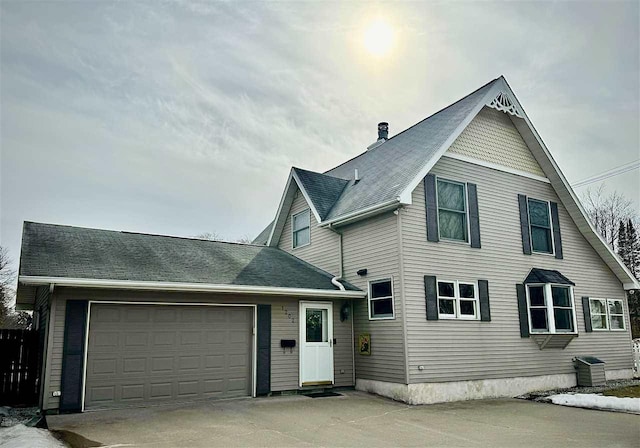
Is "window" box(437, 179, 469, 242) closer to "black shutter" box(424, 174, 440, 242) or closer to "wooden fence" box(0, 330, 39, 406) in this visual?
"black shutter" box(424, 174, 440, 242)

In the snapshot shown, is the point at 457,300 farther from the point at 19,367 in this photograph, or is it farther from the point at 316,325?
the point at 19,367

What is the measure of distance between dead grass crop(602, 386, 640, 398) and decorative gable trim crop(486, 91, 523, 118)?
7026 mm

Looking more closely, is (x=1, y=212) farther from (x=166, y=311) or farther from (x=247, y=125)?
(x=166, y=311)

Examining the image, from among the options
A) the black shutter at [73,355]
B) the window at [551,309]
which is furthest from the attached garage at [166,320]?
the window at [551,309]

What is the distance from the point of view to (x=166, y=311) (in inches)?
390

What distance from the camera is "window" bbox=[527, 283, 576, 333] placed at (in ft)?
41.2

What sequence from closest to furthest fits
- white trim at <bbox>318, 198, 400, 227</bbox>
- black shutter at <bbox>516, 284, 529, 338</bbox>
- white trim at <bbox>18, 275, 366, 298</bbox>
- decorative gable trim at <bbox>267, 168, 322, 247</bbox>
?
white trim at <bbox>18, 275, 366, 298</bbox> → white trim at <bbox>318, 198, 400, 227</bbox> → black shutter at <bbox>516, 284, 529, 338</bbox> → decorative gable trim at <bbox>267, 168, 322, 247</bbox>

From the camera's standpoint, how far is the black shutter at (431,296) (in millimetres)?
10797

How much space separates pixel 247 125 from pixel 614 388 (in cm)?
1262

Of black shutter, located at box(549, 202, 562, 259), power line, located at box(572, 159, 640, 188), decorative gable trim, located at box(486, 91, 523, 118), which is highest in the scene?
power line, located at box(572, 159, 640, 188)

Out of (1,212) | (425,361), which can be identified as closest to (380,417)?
(425,361)

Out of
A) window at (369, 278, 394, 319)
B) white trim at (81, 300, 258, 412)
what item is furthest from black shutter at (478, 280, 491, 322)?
white trim at (81, 300, 258, 412)

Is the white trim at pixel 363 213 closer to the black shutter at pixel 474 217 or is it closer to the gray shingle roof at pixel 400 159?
the gray shingle roof at pixel 400 159

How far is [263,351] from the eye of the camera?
10.7 metres
